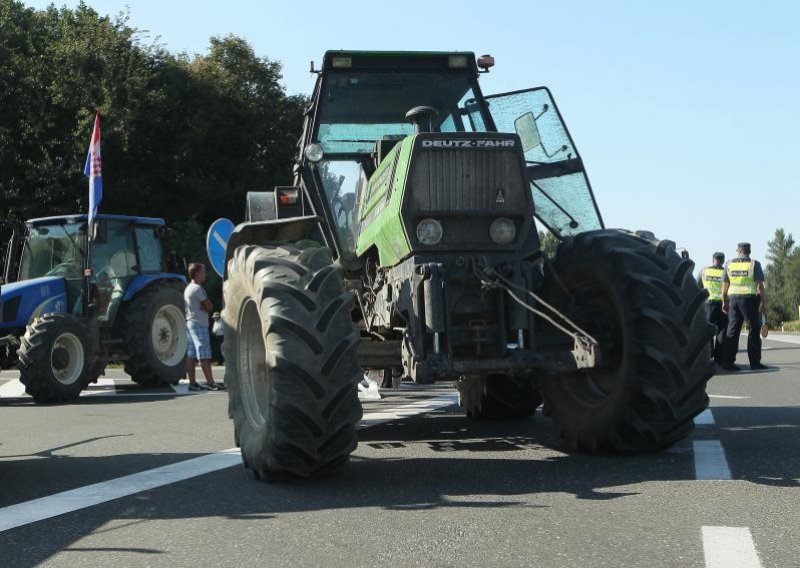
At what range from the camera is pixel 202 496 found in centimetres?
572

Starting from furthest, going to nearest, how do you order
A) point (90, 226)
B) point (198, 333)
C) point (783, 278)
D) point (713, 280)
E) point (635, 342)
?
point (783, 278)
point (713, 280)
point (90, 226)
point (198, 333)
point (635, 342)

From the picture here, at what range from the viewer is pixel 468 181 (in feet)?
22.0

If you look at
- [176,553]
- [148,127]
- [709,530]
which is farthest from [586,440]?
[148,127]

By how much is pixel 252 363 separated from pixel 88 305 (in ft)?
27.3

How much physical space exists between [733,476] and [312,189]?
3810 millimetres

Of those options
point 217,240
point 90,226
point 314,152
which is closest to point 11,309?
point 90,226

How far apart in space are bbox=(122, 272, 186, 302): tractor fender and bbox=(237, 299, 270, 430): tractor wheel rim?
9.26 m

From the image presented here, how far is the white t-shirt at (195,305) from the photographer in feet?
48.1

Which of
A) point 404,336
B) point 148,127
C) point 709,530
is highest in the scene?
point 148,127

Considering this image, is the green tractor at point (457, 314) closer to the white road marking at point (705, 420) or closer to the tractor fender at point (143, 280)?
the white road marking at point (705, 420)

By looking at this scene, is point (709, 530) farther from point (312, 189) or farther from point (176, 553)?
point (312, 189)

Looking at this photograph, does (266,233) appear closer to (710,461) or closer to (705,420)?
(710,461)

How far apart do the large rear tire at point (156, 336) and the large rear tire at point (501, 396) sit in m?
7.40

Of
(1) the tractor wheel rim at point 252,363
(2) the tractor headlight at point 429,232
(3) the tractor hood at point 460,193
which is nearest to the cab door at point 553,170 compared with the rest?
(3) the tractor hood at point 460,193
